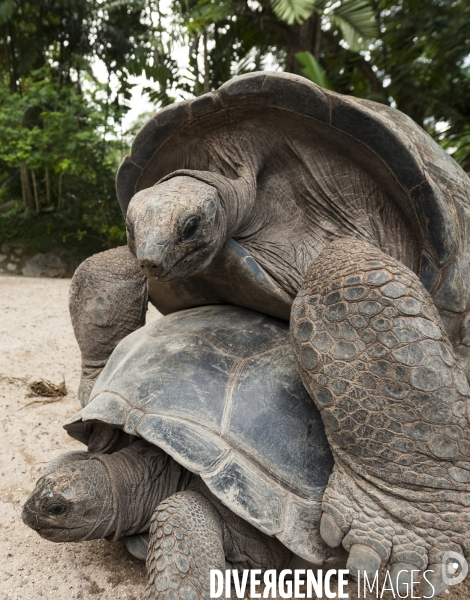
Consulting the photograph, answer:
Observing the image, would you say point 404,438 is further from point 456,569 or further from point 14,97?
point 14,97

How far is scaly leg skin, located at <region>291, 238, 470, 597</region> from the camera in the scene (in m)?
1.53

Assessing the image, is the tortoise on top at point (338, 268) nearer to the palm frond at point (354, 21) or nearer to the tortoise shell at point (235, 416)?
the tortoise shell at point (235, 416)

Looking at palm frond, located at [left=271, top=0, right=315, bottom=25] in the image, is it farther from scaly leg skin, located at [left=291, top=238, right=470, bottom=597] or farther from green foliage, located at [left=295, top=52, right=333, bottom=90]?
scaly leg skin, located at [left=291, top=238, right=470, bottom=597]

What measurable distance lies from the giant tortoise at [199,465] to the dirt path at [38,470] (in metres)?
0.17

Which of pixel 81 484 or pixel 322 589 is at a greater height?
pixel 81 484

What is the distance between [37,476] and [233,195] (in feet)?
5.21

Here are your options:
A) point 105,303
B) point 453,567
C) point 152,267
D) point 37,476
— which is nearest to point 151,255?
point 152,267

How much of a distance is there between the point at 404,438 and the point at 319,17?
9907mm

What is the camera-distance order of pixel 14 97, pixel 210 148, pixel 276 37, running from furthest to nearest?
pixel 276 37, pixel 14 97, pixel 210 148

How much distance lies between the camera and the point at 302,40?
9.89 metres

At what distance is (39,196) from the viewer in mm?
12180

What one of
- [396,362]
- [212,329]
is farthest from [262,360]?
[396,362]

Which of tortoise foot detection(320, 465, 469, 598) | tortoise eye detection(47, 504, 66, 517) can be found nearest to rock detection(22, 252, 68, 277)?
tortoise eye detection(47, 504, 66, 517)

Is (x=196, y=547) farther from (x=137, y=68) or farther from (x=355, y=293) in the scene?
(x=137, y=68)
